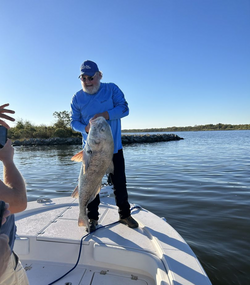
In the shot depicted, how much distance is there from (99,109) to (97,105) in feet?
0.24

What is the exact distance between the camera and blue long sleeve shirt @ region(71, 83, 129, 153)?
→ 11.7 ft

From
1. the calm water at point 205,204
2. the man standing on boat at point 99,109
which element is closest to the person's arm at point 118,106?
the man standing on boat at point 99,109

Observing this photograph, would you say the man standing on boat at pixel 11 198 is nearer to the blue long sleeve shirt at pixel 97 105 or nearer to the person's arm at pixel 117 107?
the person's arm at pixel 117 107

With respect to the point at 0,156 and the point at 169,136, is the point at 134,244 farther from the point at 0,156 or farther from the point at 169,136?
the point at 169,136

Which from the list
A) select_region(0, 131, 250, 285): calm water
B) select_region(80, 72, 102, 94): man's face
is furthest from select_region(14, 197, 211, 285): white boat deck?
select_region(80, 72, 102, 94): man's face

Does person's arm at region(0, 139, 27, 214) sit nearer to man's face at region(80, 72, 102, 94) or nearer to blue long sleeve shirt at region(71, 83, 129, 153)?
blue long sleeve shirt at region(71, 83, 129, 153)

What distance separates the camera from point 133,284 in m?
2.76

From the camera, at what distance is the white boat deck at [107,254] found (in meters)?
2.66

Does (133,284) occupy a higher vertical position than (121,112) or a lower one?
lower

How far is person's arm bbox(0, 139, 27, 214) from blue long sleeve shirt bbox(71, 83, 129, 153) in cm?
175

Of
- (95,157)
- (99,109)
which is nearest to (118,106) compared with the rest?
(99,109)

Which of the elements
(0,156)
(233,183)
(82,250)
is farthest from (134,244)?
(233,183)

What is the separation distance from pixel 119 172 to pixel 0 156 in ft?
7.81

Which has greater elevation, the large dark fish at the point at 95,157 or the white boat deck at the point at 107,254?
the large dark fish at the point at 95,157
